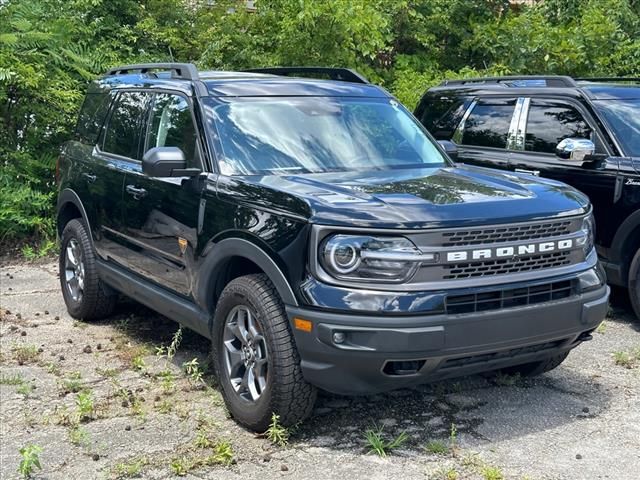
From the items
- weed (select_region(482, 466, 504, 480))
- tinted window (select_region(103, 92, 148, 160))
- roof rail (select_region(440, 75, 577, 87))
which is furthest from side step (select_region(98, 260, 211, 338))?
roof rail (select_region(440, 75, 577, 87))

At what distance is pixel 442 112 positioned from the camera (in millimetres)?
8508

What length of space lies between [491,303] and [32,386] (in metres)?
3.00

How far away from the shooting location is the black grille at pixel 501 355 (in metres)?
4.16

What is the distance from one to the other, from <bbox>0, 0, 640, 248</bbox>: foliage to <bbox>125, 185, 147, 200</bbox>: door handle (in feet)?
13.2

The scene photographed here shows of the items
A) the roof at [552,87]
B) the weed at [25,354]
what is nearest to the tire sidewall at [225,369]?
the weed at [25,354]

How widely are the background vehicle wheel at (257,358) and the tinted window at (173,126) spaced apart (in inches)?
41.2

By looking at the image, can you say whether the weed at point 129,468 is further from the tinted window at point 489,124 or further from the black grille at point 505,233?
the tinted window at point 489,124

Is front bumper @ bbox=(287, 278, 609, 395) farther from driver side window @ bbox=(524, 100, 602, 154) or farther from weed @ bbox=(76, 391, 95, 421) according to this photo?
driver side window @ bbox=(524, 100, 602, 154)

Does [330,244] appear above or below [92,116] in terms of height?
below

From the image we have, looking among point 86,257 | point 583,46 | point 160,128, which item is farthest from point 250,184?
point 583,46

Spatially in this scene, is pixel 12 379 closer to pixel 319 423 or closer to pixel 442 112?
pixel 319 423

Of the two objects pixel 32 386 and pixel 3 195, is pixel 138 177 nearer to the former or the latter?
pixel 32 386

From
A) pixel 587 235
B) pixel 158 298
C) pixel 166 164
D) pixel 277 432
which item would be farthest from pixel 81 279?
pixel 587 235

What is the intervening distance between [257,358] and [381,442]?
2.54 ft
